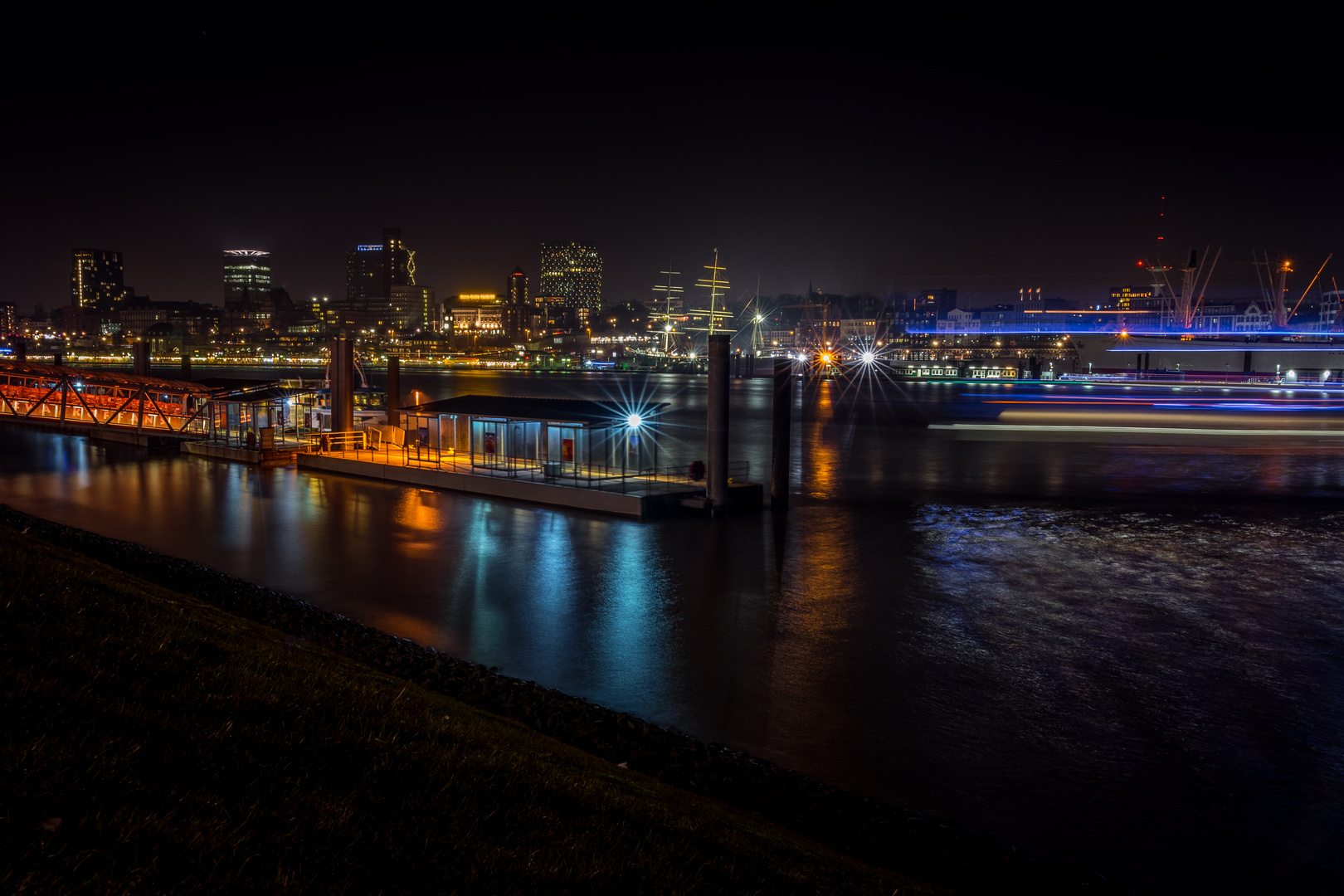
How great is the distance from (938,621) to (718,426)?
855cm

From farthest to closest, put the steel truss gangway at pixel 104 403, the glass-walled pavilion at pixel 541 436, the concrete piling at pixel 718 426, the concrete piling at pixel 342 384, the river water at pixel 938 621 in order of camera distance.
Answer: the steel truss gangway at pixel 104 403, the concrete piling at pixel 342 384, the glass-walled pavilion at pixel 541 436, the concrete piling at pixel 718 426, the river water at pixel 938 621

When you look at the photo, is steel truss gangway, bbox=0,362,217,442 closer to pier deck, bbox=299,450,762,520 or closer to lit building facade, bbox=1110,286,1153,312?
Answer: pier deck, bbox=299,450,762,520

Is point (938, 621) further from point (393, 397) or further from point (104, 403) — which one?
point (104, 403)

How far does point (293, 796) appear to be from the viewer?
4.41 m

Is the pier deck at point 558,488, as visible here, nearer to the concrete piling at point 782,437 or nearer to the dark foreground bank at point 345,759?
the concrete piling at point 782,437

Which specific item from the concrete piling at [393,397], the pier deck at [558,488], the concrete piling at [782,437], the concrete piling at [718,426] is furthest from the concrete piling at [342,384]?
the concrete piling at [782,437]

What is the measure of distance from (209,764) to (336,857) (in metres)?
1.04

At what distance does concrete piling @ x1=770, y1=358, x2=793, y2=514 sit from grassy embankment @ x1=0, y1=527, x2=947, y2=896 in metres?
15.4

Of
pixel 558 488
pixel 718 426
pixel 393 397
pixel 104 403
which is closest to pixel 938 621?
pixel 718 426

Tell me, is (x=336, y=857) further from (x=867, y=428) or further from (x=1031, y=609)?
(x=867, y=428)

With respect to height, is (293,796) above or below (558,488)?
above

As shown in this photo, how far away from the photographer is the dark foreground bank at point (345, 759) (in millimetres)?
4074

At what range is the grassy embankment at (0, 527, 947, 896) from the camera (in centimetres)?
367

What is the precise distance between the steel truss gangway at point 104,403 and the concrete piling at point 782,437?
24130 millimetres
